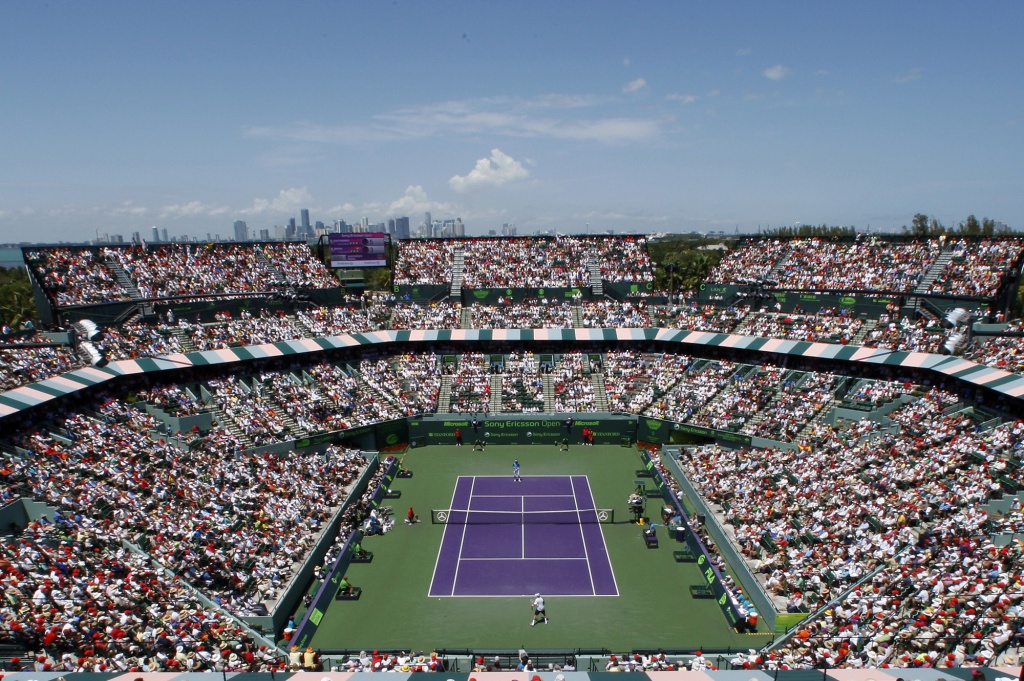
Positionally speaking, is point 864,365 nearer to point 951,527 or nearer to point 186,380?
point 951,527

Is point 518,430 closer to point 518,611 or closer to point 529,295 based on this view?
point 529,295

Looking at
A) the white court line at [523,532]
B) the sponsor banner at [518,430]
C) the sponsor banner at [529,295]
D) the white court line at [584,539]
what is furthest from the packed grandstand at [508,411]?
the white court line at [523,532]

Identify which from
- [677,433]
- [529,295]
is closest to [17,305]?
[529,295]

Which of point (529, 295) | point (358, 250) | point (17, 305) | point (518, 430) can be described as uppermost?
point (358, 250)

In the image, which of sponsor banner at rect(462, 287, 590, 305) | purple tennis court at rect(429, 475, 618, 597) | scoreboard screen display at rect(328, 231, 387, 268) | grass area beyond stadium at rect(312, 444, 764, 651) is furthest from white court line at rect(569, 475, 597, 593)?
scoreboard screen display at rect(328, 231, 387, 268)

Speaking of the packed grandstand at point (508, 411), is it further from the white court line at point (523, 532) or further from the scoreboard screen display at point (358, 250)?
the white court line at point (523, 532)

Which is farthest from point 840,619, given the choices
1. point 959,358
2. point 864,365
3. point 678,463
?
point 864,365
